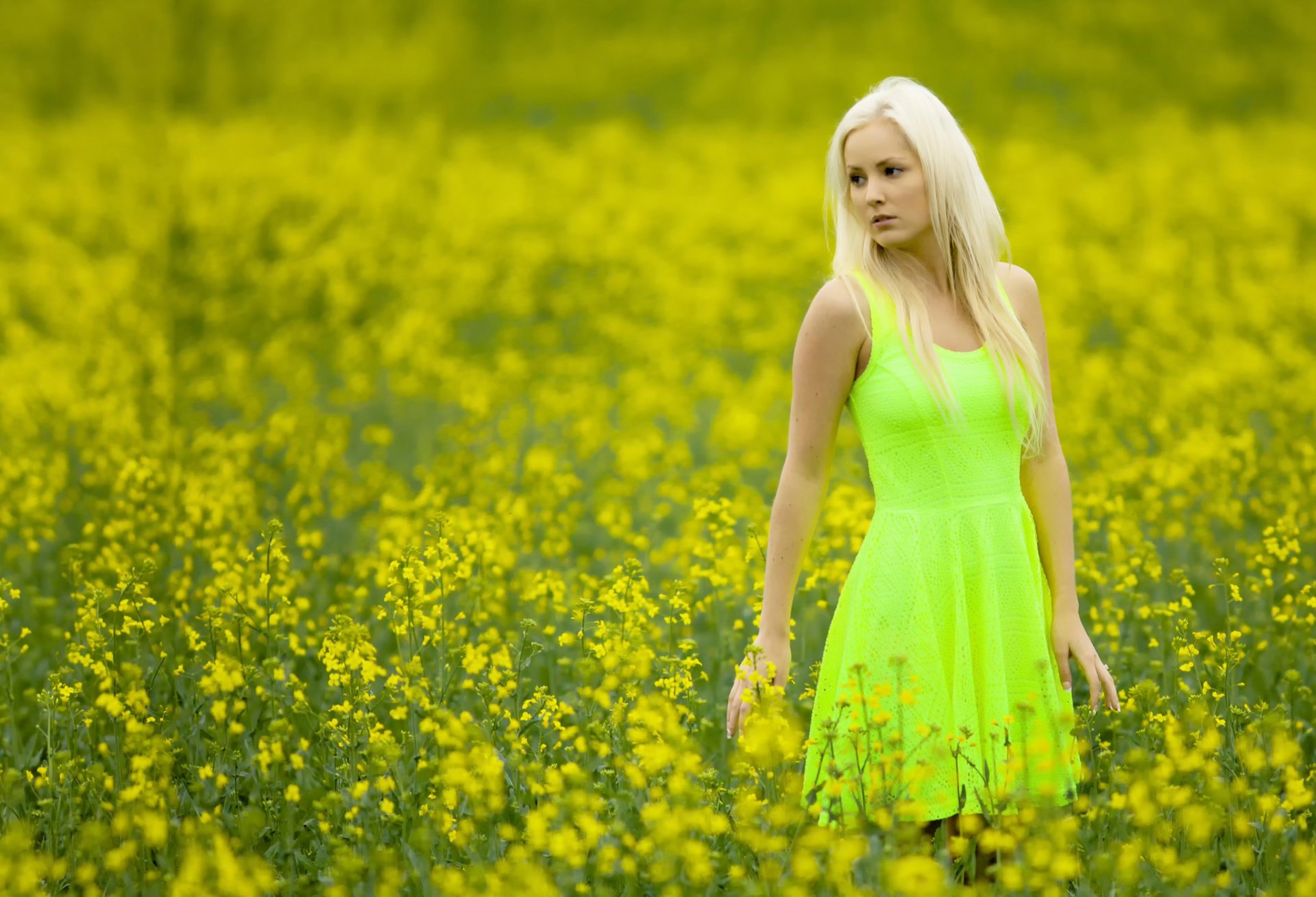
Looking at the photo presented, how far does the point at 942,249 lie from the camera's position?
2.52 m

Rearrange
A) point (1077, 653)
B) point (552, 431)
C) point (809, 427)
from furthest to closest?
1. point (552, 431)
2. point (1077, 653)
3. point (809, 427)

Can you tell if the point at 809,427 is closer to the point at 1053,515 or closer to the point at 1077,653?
the point at 1053,515

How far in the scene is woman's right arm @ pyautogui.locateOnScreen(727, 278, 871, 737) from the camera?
245cm

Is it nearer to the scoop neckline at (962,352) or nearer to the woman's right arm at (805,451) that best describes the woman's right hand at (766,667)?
the woman's right arm at (805,451)

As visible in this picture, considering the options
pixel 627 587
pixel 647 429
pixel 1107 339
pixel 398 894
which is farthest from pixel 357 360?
pixel 398 894

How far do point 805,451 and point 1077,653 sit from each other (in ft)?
2.16

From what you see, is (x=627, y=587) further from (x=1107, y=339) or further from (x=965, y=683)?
(x=1107, y=339)

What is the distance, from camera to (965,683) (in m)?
2.49

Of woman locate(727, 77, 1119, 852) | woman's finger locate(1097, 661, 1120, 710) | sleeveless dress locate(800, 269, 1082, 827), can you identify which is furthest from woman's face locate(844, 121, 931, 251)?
woman's finger locate(1097, 661, 1120, 710)

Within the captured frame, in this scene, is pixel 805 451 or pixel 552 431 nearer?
pixel 805 451

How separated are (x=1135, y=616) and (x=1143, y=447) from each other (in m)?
1.63

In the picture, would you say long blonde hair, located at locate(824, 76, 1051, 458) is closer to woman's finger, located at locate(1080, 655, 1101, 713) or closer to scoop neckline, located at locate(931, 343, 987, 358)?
scoop neckline, located at locate(931, 343, 987, 358)

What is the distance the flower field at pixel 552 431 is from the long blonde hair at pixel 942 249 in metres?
0.70

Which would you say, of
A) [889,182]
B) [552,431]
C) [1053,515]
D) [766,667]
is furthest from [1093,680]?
[552,431]
